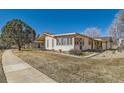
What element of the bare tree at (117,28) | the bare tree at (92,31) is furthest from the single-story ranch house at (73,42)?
the bare tree at (117,28)

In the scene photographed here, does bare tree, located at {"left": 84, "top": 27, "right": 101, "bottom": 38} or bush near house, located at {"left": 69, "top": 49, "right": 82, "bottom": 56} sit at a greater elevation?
bare tree, located at {"left": 84, "top": 27, "right": 101, "bottom": 38}

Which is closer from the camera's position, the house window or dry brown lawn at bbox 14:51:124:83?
dry brown lawn at bbox 14:51:124:83

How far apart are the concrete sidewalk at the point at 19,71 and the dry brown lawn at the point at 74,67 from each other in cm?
14

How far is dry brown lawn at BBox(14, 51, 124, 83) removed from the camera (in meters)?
5.45

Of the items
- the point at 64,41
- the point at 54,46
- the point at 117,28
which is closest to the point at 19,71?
the point at 54,46

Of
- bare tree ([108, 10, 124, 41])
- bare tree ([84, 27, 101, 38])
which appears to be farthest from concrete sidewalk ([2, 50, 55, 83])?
bare tree ([108, 10, 124, 41])

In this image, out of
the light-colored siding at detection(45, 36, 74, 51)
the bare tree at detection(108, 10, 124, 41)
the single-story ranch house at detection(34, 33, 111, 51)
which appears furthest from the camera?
the light-colored siding at detection(45, 36, 74, 51)

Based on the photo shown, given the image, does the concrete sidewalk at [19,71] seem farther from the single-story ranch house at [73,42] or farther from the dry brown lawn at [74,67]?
the single-story ranch house at [73,42]

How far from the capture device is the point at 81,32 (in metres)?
5.92

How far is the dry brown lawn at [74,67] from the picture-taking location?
5.45m

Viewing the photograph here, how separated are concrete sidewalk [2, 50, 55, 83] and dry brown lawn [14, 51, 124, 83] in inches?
5.3

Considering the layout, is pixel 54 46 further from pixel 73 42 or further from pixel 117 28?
Result: pixel 117 28

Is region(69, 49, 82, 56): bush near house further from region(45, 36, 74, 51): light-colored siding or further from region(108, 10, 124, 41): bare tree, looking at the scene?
region(108, 10, 124, 41): bare tree
